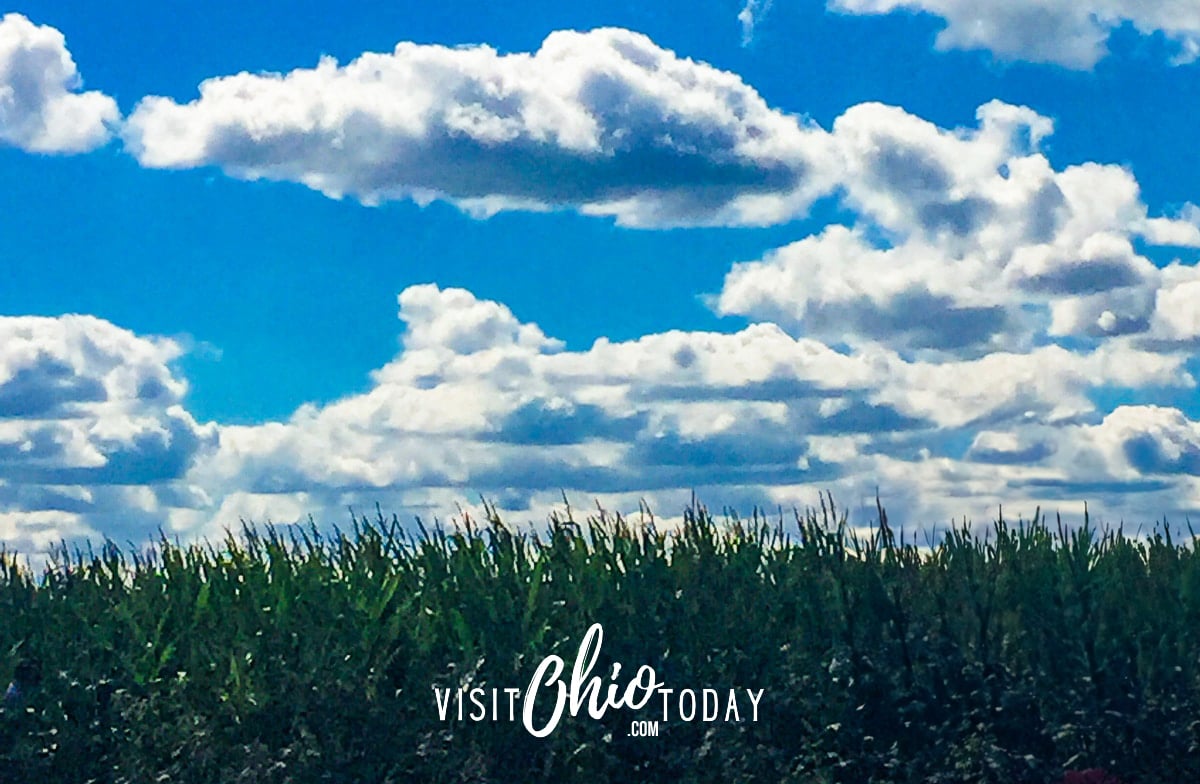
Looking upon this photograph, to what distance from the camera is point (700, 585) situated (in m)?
11.3

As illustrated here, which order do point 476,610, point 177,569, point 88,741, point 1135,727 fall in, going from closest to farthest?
point 1135,727 < point 476,610 < point 88,741 < point 177,569

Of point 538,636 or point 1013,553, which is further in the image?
point 1013,553

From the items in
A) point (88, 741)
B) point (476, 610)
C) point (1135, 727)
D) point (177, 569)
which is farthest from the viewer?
point (177, 569)

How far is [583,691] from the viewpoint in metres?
10.7

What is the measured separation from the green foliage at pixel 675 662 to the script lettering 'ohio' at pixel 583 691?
9cm

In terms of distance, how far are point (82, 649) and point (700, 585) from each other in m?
5.02

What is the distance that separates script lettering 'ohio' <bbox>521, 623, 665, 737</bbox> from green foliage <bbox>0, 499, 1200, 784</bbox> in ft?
0.29

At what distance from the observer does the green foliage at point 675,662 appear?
10.4 m

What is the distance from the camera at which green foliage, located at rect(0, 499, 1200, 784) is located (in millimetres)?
10367

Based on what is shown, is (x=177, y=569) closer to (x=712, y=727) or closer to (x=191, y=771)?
(x=191, y=771)

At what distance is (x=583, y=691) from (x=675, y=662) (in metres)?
0.68

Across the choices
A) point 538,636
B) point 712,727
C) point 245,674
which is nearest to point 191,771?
point 245,674

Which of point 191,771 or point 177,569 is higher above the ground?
point 177,569

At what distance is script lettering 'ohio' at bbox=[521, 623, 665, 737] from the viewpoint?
10.6 meters
